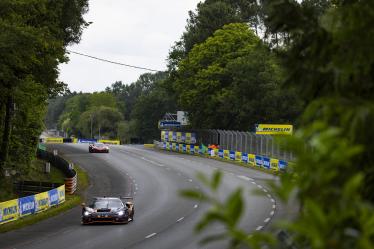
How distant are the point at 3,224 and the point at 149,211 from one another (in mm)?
8401

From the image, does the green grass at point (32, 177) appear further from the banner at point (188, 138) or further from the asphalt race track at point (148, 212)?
the banner at point (188, 138)

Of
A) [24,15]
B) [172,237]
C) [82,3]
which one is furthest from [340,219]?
[82,3]

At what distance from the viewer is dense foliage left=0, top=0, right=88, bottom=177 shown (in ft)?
93.5

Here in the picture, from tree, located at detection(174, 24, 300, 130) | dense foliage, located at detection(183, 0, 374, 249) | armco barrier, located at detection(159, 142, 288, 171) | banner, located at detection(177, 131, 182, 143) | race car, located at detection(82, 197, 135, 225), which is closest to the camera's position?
dense foliage, located at detection(183, 0, 374, 249)

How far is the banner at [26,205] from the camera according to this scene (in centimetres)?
3419

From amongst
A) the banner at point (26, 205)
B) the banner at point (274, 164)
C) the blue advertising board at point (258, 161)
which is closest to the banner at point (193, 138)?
the blue advertising board at point (258, 161)

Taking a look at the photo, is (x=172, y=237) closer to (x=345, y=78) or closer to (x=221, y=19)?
(x=345, y=78)

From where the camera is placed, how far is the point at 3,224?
3153cm

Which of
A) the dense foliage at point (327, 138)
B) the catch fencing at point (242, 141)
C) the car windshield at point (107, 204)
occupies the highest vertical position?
the dense foliage at point (327, 138)

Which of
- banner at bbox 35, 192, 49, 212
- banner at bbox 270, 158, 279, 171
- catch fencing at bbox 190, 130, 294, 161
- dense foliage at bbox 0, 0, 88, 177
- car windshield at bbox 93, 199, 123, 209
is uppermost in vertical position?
dense foliage at bbox 0, 0, 88, 177

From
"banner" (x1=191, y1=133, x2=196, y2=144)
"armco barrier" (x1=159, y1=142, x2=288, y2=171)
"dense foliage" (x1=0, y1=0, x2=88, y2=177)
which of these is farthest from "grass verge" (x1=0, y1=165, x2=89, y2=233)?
"banner" (x1=191, y1=133, x2=196, y2=144)

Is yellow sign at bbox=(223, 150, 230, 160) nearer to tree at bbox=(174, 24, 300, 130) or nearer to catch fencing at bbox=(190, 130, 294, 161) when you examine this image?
catch fencing at bbox=(190, 130, 294, 161)

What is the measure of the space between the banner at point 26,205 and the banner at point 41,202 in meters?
0.53

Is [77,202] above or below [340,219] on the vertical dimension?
below
